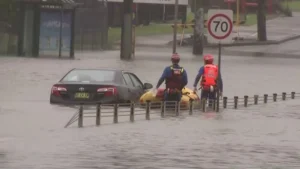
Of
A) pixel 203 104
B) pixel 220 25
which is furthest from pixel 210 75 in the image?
pixel 220 25

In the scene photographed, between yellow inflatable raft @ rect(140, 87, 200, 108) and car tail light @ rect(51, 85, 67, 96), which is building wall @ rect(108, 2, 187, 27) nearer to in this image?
yellow inflatable raft @ rect(140, 87, 200, 108)

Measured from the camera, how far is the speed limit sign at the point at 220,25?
2758 centimetres

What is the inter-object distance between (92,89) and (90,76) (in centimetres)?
92

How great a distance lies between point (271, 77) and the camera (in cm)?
4866

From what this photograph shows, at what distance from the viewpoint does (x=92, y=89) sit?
28.1 meters

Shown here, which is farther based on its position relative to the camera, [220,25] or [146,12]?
[146,12]

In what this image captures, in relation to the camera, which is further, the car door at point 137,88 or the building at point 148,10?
the building at point 148,10

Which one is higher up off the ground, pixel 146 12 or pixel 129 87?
pixel 146 12

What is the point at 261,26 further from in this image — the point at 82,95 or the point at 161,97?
the point at 82,95

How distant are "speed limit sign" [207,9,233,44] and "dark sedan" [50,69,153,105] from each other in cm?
290

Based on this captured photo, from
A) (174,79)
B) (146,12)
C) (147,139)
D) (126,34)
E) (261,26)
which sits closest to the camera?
(147,139)

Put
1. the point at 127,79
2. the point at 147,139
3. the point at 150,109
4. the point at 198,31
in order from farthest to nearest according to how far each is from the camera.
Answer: the point at 198,31 < the point at 127,79 < the point at 150,109 < the point at 147,139

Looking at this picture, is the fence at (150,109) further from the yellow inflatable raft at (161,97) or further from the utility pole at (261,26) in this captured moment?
the utility pole at (261,26)

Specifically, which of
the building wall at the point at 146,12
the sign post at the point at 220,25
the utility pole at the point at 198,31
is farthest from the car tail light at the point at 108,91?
the building wall at the point at 146,12
